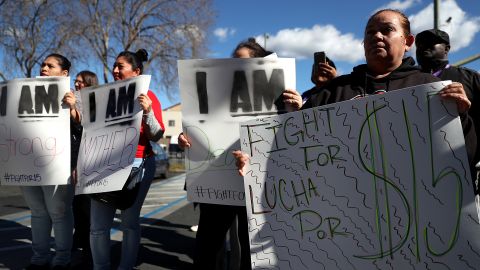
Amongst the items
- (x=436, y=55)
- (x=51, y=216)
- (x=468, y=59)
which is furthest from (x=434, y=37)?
(x=468, y=59)

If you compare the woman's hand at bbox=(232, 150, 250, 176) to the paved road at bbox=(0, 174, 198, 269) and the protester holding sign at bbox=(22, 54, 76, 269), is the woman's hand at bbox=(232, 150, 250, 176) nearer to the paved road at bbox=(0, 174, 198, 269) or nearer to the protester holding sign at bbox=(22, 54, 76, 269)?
the protester holding sign at bbox=(22, 54, 76, 269)

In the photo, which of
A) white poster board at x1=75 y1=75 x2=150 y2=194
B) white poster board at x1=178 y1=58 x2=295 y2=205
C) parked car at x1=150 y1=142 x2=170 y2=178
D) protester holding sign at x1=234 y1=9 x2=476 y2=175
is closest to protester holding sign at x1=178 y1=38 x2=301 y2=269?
white poster board at x1=178 y1=58 x2=295 y2=205

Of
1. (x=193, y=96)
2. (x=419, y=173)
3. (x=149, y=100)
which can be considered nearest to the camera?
(x=419, y=173)

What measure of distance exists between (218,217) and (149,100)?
880 mm

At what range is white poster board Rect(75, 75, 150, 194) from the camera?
2535 mm

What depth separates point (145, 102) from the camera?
8.21ft

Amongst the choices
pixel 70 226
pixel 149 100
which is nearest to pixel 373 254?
pixel 149 100

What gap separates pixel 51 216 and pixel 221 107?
5.93 feet

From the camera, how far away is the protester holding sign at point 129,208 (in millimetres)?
2656

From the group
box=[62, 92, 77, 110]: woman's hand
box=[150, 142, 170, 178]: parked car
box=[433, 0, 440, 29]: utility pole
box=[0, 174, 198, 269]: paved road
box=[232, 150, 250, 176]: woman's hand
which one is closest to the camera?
box=[232, 150, 250, 176]: woman's hand

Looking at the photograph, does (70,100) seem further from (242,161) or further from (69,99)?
(242,161)

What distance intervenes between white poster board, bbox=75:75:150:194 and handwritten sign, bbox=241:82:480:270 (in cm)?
97

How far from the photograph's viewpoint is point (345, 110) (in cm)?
164

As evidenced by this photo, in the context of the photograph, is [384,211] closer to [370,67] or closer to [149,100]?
[370,67]
